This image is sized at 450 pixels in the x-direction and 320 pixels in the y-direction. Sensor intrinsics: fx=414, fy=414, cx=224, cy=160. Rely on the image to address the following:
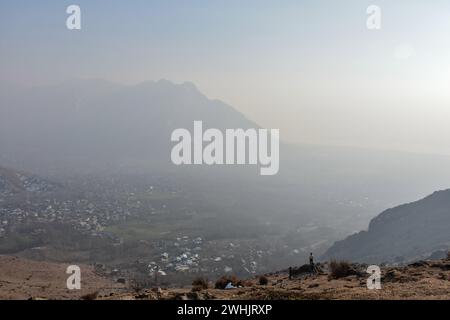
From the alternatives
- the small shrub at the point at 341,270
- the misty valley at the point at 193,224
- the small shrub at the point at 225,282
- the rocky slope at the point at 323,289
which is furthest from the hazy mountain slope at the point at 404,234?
the small shrub at the point at 225,282

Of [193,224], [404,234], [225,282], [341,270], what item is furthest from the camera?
[193,224]

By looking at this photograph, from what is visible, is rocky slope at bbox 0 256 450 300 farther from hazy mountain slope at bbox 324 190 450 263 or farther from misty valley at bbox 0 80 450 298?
hazy mountain slope at bbox 324 190 450 263

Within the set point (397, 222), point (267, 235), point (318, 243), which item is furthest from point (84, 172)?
point (397, 222)

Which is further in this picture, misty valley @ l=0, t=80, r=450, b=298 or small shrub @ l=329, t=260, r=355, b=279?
misty valley @ l=0, t=80, r=450, b=298

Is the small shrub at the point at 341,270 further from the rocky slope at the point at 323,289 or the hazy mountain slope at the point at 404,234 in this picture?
the hazy mountain slope at the point at 404,234

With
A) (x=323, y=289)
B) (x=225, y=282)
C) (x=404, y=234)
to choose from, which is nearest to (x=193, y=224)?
(x=404, y=234)

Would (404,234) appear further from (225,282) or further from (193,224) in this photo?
(193,224)

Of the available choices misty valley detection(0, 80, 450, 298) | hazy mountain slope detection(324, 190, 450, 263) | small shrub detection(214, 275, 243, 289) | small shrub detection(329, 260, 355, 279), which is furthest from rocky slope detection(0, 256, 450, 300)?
hazy mountain slope detection(324, 190, 450, 263)
